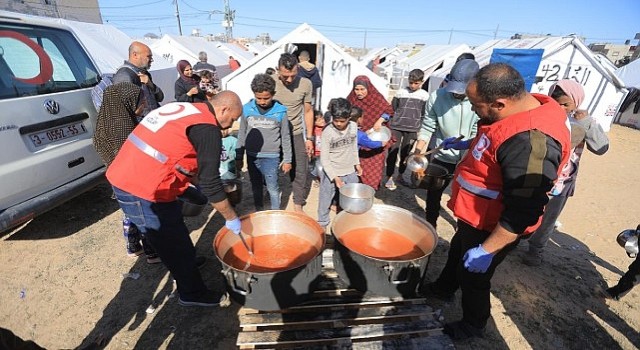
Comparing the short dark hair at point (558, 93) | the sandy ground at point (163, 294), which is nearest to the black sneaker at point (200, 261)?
the sandy ground at point (163, 294)

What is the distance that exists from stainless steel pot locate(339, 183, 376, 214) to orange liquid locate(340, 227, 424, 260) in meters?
0.30

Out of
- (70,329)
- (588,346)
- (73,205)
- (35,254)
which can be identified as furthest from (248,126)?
(588,346)

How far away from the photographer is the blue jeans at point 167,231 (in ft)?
7.66

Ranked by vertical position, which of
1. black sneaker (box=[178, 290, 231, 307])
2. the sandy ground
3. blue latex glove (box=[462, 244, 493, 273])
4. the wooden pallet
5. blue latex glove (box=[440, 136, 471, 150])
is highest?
blue latex glove (box=[440, 136, 471, 150])

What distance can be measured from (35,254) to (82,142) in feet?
4.54

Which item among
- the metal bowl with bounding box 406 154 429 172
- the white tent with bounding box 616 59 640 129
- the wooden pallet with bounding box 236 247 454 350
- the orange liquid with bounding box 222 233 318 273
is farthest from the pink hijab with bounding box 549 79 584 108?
the white tent with bounding box 616 59 640 129

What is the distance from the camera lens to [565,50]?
386 inches

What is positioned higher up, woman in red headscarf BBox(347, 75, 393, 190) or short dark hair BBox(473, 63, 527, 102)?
short dark hair BBox(473, 63, 527, 102)

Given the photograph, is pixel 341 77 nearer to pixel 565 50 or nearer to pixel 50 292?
pixel 565 50

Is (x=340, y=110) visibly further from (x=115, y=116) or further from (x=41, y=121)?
(x=41, y=121)

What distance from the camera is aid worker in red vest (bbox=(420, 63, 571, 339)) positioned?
1.70 m

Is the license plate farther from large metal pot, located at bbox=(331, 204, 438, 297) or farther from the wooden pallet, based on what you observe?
large metal pot, located at bbox=(331, 204, 438, 297)

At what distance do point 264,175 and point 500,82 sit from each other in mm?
Answer: 2781

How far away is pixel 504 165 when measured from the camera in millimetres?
1782
